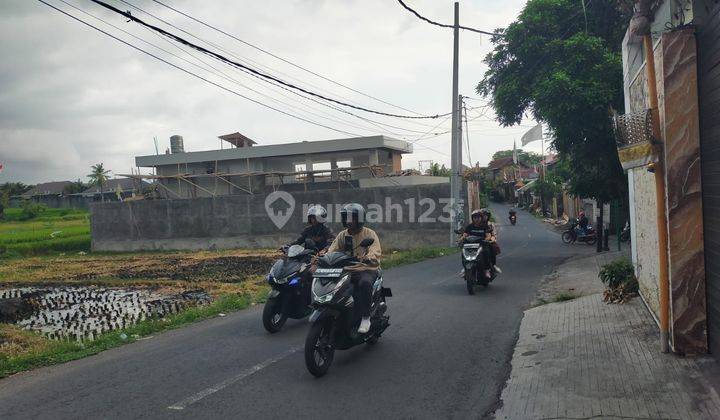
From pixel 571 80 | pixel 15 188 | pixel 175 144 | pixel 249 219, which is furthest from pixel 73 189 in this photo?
pixel 571 80

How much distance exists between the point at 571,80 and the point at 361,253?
38.6ft

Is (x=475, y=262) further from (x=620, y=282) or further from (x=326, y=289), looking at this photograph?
(x=326, y=289)

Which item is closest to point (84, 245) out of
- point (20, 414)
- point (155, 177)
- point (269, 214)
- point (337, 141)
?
point (155, 177)

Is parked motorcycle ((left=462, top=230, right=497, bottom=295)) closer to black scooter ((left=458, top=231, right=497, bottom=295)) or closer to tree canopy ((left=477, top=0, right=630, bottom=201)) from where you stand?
black scooter ((left=458, top=231, right=497, bottom=295))

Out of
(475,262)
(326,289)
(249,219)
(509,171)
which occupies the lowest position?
(475,262)

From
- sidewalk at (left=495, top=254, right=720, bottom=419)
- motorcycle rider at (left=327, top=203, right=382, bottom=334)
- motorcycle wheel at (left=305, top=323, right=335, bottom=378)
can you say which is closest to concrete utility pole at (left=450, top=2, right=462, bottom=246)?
sidewalk at (left=495, top=254, right=720, bottom=419)

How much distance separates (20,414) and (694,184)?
6438mm

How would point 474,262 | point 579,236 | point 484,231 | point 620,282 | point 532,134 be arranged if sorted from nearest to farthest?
point 620,282
point 474,262
point 484,231
point 579,236
point 532,134

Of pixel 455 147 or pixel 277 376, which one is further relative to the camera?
pixel 455 147

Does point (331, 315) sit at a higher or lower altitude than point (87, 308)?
higher

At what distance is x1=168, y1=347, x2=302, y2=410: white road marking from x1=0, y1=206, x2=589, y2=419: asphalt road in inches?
0.4

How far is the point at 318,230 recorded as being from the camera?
8.84m

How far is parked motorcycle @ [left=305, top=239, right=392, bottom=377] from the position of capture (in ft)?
17.8

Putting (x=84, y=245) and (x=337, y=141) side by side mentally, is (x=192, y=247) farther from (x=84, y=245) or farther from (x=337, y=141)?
(x=337, y=141)
